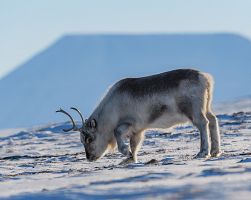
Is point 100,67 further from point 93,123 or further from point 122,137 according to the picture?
point 122,137

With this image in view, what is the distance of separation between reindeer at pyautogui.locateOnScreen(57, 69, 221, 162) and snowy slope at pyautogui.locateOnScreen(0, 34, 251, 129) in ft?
233

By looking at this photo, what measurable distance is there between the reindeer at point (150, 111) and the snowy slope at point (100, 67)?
7099 centimetres

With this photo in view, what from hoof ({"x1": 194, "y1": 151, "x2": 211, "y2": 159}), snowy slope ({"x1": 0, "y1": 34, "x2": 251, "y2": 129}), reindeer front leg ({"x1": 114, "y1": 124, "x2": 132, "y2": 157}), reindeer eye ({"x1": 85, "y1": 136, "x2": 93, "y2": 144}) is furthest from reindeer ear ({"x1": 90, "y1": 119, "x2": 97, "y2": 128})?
snowy slope ({"x1": 0, "y1": 34, "x2": 251, "y2": 129})

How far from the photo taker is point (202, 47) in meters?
119

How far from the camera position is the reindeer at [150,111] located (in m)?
10.8

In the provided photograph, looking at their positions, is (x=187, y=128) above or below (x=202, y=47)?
below

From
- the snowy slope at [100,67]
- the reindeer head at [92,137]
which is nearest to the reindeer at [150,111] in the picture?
the reindeer head at [92,137]

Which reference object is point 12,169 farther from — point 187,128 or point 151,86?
point 187,128

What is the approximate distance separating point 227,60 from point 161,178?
106 metres

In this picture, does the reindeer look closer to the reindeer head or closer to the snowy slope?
the reindeer head

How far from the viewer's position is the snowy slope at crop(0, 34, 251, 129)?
92688 mm

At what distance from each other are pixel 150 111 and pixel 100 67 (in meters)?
100

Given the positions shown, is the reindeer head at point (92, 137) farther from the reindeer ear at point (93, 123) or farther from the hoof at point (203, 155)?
the hoof at point (203, 155)

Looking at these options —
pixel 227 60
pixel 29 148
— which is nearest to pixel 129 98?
pixel 29 148
